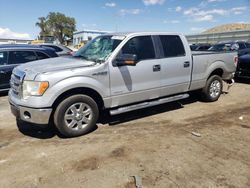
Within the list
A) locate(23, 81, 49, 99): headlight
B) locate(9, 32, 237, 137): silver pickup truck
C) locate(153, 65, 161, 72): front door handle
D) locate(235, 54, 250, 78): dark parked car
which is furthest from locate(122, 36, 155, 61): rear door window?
locate(235, 54, 250, 78): dark parked car

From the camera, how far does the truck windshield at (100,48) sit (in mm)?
4884

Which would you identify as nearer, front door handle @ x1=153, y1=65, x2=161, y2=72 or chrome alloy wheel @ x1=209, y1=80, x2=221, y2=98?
front door handle @ x1=153, y1=65, x2=161, y2=72

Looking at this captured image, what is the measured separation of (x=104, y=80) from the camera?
15.2 feet

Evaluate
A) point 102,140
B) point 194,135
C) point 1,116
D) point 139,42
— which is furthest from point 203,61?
point 1,116

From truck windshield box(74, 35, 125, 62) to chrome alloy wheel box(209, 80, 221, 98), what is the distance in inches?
129

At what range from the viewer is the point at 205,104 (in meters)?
6.82

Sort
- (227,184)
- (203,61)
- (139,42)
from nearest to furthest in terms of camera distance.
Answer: (227,184) → (139,42) → (203,61)

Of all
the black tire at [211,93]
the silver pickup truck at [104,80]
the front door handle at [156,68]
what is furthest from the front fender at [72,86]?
the black tire at [211,93]

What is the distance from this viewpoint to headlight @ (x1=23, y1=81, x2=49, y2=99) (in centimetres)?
407

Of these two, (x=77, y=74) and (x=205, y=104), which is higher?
(x=77, y=74)

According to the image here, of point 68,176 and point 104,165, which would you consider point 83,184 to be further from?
point 104,165

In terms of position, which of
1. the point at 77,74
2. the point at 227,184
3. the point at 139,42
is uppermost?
the point at 139,42

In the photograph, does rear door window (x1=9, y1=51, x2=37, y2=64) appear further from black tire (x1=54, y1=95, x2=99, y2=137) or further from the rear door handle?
the rear door handle

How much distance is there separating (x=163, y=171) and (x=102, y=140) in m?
1.44
